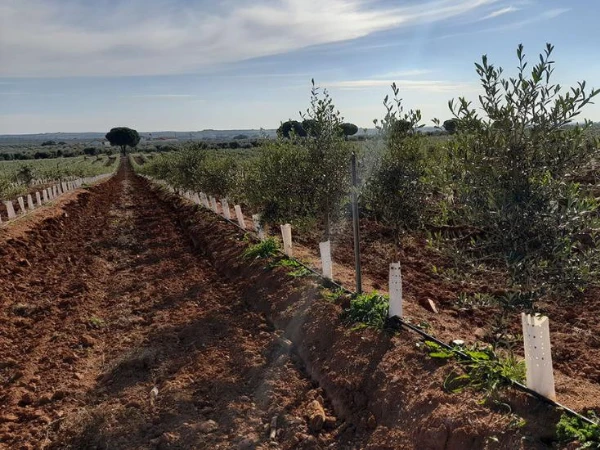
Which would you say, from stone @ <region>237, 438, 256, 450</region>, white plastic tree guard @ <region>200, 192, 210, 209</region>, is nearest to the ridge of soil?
stone @ <region>237, 438, 256, 450</region>

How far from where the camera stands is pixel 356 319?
349 inches

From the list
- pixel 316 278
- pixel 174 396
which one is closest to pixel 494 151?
pixel 174 396

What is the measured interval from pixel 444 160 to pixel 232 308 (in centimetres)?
741

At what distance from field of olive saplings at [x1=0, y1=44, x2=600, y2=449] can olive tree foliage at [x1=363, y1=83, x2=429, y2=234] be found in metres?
0.04

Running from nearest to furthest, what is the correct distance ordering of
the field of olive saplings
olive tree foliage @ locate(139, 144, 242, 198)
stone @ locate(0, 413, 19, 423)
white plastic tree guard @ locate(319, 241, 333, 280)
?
the field of olive saplings
stone @ locate(0, 413, 19, 423)
white plastic tree guard @ locate(319, 241, 333, 280)
olive tree foliage @ locate(139, 144, 242, 198)

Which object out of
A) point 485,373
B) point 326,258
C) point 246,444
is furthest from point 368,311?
point 246,444

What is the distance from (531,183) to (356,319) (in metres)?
4.51

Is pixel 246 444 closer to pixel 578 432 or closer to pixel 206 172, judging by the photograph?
pixel 578 432

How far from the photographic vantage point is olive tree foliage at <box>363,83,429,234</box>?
918cm

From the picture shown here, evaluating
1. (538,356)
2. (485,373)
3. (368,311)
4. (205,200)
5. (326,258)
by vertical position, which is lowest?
(205,200)

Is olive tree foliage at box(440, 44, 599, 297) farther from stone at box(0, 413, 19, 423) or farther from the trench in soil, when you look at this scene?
stone at box(0, 413, 19, 423)

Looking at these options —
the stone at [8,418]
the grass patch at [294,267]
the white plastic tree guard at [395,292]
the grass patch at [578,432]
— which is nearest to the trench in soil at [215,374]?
the stone at [8,418]

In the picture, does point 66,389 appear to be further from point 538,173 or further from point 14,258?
point 14,258

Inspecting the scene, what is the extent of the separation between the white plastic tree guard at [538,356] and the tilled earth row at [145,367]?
7.61 ft
